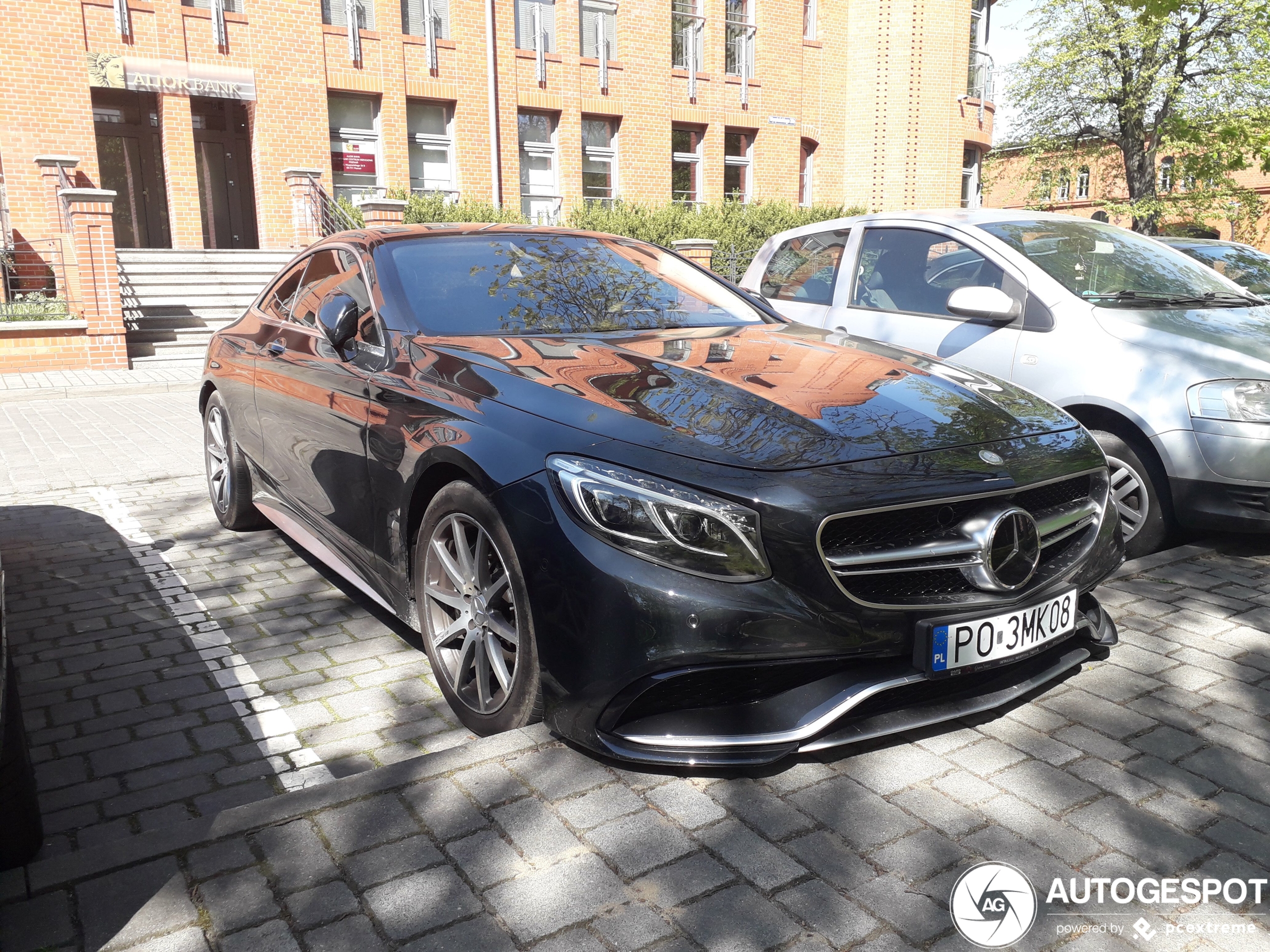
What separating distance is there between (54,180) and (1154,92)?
2272 centimetres

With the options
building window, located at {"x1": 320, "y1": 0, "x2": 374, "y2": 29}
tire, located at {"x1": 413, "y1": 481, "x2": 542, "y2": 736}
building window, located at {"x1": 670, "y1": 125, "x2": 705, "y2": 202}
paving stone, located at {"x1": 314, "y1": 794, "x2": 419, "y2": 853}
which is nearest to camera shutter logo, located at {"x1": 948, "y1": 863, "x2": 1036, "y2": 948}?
tire, located at {"x1": 413, "y1": 481, "x2": 542, "y2": 736}

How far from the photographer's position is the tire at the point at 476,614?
2.98 metres

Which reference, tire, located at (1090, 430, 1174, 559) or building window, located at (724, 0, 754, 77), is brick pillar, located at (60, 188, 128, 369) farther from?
building window, located at (724, 0, 754, 77)

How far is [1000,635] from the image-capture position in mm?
2916

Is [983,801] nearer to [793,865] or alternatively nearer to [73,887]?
[793,865]

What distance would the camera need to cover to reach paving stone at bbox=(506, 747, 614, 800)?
2818 mm

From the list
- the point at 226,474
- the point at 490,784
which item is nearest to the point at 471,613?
the point at 490,784

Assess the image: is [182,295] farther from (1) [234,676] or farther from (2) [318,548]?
(1) [234,676]

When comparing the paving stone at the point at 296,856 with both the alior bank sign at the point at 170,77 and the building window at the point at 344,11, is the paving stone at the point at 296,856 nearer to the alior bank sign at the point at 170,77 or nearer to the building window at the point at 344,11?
the alior bank sign at the point at 170,77

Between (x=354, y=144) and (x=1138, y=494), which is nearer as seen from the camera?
(x=1138, y=494)

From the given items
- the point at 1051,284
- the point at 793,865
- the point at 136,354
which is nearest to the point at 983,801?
the point at 793,865

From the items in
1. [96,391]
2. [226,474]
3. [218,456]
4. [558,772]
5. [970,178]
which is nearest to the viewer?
[558,772]

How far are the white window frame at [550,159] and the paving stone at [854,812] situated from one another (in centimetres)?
2208

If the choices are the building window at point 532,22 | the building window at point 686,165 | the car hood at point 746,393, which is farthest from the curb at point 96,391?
the building window at point 686,165
